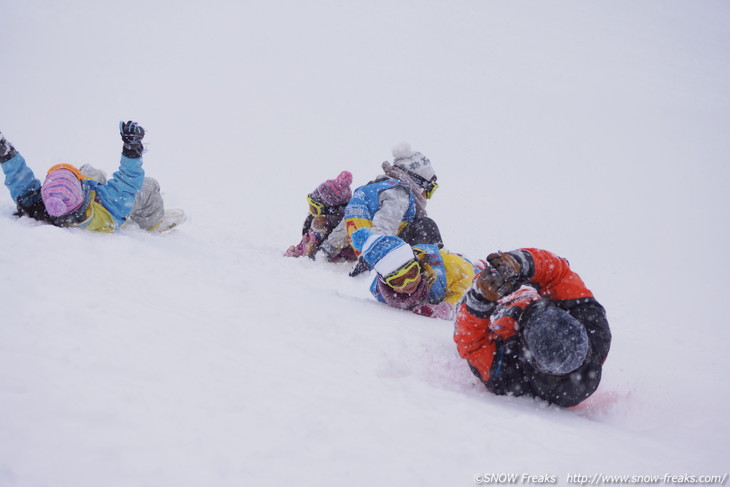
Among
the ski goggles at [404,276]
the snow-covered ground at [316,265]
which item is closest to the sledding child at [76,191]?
the snow-covered ground at [316,265]

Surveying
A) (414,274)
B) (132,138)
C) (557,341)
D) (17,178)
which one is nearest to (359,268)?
(414,274)

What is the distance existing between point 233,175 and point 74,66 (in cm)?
1205

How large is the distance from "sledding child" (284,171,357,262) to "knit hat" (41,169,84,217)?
2.26 metres

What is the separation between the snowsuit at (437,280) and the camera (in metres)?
3.58

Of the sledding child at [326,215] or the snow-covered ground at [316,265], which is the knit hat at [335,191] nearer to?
the sledding child at [326,215]

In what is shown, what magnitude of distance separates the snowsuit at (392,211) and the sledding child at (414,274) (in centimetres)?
78

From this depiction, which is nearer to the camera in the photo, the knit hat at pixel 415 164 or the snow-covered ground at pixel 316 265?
the snow-covered ground at pixel 316 265

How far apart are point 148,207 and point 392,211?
2.50m

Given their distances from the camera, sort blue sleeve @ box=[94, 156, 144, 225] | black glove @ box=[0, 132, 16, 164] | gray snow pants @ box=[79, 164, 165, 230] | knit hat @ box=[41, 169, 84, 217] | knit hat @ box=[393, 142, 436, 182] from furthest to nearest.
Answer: knit hat @ box=[393, 142, 436, 182] → gray snow pants @ box=[79, 164, 165, 230] → blue sleeve @ box=[94, 156, 144, 225] → black glove @ box=[0, 132, 16, 164] → knit hat @ box=[41, 169, 84, 217]

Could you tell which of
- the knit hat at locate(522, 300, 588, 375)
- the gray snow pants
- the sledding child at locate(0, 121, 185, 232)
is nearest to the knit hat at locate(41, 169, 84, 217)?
the sledding child at locate(0, 121, 185, 232)

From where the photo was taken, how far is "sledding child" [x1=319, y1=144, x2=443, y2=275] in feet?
15.0

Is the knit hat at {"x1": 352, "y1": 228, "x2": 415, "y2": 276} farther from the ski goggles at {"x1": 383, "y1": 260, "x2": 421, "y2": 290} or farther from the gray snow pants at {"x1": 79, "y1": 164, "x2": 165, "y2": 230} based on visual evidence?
the gray snow pants at {"x1": 79, "y1": 164, "x2": 165, "y2": 230}

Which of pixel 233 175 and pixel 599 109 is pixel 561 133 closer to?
pixel 599 109

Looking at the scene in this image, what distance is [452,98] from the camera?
20203mm
